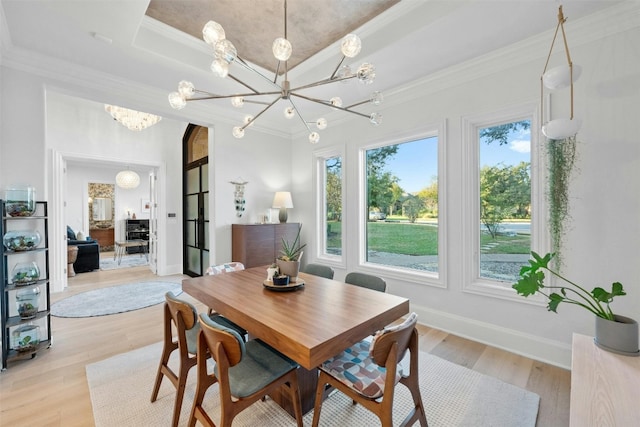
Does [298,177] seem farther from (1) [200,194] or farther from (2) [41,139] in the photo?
(2) [41,139]

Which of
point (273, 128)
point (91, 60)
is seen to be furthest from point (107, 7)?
point (273, 128)

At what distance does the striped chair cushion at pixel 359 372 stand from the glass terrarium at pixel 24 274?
9.43ft

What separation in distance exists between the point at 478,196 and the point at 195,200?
4.93 meters

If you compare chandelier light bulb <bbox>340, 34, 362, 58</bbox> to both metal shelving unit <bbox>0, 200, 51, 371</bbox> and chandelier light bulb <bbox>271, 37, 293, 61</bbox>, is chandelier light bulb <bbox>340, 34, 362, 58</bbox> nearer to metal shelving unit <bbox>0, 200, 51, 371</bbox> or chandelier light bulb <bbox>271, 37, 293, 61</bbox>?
chandelier light bulb <bbox>271, 37, 293, 61</bbox>

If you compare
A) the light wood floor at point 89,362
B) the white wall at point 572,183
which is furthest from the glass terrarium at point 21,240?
the white wall at point 572,183

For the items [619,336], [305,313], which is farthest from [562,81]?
[305,313]

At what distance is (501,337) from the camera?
2.61 metres

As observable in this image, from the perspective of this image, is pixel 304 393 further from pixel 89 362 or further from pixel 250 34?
pixel 250 34

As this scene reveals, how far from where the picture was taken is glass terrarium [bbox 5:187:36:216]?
2.38 metres

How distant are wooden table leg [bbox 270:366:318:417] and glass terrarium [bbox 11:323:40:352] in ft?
7.99

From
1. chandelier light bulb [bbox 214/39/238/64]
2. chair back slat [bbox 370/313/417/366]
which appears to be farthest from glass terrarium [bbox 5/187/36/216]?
chair back slat [bbox 370/313/417/366]

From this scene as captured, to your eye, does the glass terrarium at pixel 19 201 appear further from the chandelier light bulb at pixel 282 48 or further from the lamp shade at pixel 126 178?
the lamp shade at pixel 126 178

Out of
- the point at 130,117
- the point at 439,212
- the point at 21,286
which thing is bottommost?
the point at 21,286

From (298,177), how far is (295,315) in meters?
3.55
